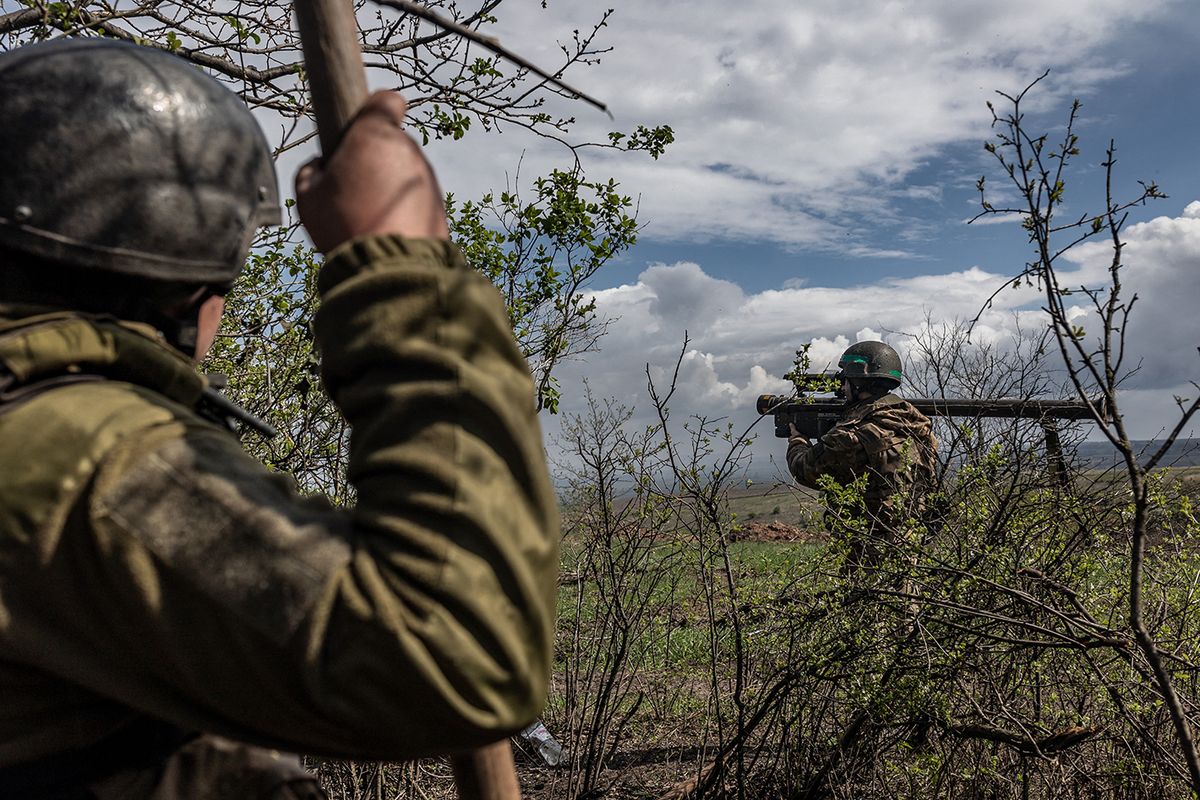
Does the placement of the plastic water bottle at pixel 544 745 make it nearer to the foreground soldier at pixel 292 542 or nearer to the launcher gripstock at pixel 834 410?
the launcher gripstock at pixel 834 410

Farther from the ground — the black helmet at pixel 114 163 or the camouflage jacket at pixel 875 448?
the black helmet at pixel 114 163

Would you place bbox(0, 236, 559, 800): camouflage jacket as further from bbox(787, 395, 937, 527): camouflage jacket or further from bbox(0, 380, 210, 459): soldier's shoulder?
bbox(787, 395, 937, 527): camouflage jacket

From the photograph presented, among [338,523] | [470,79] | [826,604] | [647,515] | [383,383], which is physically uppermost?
[470,79]

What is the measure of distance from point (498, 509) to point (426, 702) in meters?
0.18

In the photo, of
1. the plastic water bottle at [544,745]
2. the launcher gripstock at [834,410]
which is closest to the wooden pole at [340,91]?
the plastic water bottle at [544,745]

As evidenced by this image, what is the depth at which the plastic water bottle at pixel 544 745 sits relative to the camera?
233 inches

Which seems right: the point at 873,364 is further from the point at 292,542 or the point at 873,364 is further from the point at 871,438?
the point at 292,542

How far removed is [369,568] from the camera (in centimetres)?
88

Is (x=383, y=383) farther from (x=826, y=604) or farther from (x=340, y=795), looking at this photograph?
(x=340, y=795)

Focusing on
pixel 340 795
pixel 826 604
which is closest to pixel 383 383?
pixel 826 604

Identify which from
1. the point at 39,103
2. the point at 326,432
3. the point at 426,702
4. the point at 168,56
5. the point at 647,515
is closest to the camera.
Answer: the point at 426,702

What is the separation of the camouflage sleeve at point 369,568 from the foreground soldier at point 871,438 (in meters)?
5.95

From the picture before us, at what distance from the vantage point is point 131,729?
100cm

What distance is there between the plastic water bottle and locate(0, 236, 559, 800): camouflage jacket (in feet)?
17.3
